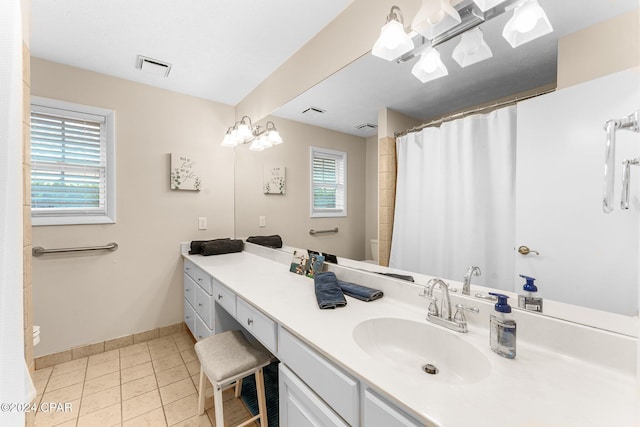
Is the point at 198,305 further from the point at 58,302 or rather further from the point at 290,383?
the point at 290,383

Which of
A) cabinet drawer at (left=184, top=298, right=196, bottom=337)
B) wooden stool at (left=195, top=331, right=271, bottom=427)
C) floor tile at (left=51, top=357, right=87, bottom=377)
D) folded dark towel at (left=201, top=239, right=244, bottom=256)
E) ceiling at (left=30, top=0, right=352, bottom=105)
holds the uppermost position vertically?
ceiling at (left=30, top=0, right=352, bottom=105)

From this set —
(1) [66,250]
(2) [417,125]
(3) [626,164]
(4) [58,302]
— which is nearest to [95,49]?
(1) [66,250]

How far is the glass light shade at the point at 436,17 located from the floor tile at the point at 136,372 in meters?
2.77

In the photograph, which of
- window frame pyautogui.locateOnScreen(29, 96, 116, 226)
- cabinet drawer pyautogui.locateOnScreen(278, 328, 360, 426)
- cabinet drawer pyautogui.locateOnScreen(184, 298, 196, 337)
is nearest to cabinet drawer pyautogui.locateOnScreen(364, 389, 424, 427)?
cabinet drawer pyautogui.locateOnScreen(278, 328, 360, 426)

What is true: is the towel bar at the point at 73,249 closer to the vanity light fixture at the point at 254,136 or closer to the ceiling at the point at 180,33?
the vanity light fixture at the point at 254,136

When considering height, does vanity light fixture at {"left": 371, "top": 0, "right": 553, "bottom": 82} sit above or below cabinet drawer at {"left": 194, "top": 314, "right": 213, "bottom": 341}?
above

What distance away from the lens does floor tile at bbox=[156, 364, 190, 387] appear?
189 cm

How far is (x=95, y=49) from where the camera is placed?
74.5 inches

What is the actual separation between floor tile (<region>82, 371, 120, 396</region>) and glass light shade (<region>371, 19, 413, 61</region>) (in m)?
2.72

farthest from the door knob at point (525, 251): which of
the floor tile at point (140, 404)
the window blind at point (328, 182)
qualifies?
the floor tile at point (140, 404)

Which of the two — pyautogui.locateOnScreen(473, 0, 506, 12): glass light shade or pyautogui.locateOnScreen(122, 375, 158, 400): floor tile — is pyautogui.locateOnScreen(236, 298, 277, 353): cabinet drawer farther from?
pyautogui.locateOnScreen(473, 0, 506, 12): glass light shade

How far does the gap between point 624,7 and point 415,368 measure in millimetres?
1264

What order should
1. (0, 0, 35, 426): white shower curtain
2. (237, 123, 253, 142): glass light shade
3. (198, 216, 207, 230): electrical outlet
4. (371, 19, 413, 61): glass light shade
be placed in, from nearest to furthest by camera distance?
(0, 0, 35, 426): white shower curtain < (371, 19, 413, 61): glass light shade < (237, 123, 253, 142): glass light shade < (198, 216, 207, 230): electrical outlet

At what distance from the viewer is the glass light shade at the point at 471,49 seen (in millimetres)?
1021
